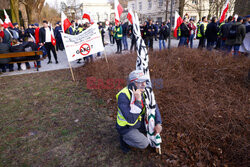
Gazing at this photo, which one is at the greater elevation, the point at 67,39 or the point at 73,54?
the point at 67,39

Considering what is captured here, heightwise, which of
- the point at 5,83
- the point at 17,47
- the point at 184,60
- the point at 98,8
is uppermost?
the point at 98,8

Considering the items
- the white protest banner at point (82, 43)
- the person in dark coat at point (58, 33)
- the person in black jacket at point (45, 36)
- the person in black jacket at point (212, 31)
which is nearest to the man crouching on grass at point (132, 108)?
the white protest banner at point (82, 43)

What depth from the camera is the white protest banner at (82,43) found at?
6570mm

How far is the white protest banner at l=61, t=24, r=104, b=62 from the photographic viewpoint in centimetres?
657

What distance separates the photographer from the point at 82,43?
6.81 meters

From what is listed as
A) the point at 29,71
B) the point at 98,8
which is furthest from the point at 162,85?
the point at 98,8

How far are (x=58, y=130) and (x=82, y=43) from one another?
407 cm

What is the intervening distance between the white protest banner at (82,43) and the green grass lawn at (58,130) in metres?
1.47

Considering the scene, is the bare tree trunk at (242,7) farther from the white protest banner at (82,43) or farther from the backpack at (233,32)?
the white protest banner at (82,43)

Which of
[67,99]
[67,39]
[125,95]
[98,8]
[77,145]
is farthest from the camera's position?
[98,8]

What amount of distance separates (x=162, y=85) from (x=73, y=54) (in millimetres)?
3746

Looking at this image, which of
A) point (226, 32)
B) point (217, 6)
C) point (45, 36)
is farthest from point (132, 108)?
point (217, 6)

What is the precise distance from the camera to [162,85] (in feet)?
17.4

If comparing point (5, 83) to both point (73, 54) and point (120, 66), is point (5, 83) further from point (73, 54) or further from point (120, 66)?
point (120, 66)
